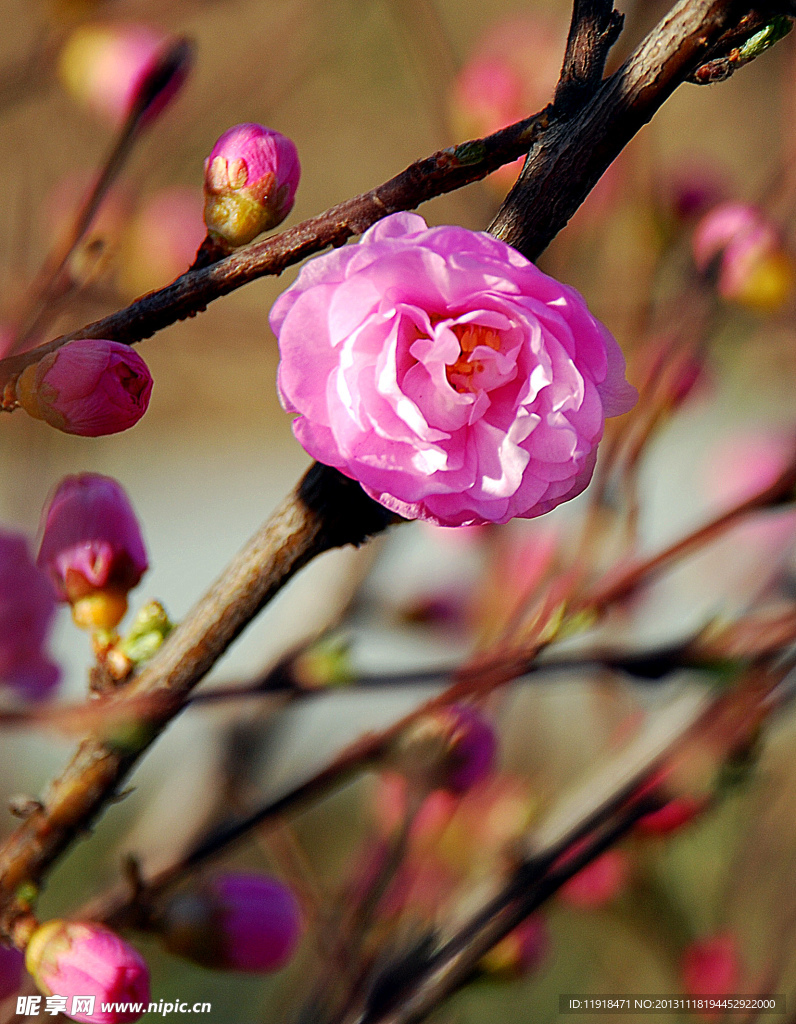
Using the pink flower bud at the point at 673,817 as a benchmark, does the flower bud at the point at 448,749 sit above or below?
above

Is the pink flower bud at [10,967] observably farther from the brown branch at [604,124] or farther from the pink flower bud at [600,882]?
the pink flower bud at [600,882]

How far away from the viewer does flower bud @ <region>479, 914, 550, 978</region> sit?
0.68 metres

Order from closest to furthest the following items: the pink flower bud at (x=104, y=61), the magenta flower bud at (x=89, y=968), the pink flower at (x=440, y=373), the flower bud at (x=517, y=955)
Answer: the pink flower at (x=440, y=373)
the magenta flower bud at (x=89, y=968)
the flower bud at (x=517, y=955)
the pink flower bud at (x=104, y=61)

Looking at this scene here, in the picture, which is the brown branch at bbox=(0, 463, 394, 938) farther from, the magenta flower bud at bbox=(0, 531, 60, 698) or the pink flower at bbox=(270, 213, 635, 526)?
the magenta flower bud at bbox=(0, 531, 60, 698)

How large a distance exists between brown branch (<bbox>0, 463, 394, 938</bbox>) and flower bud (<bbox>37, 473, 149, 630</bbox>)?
8 centimetres

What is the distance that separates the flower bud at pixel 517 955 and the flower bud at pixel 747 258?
1.89ft

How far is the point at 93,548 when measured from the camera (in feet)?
1.53

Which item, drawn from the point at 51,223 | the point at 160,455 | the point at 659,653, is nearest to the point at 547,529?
the point at 659,653

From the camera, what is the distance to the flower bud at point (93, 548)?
0.46 meters

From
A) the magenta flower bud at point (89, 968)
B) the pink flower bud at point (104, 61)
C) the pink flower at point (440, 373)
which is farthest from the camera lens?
the pink flower bud at point (104, 61)

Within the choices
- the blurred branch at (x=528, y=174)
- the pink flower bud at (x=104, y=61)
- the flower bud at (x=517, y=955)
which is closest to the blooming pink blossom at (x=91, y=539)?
the blurred branch at (x=528, y=174)

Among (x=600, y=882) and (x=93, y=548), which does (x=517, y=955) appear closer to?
(x=600, y=882)

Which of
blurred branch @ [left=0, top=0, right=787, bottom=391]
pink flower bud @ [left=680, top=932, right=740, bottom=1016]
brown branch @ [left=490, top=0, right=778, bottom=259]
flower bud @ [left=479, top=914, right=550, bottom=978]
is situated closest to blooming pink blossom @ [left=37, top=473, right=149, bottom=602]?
blurred branch @ [left=0, top=0, right=787, bottom=391]

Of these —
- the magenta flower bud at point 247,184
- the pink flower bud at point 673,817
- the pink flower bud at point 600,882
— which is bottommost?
the pink flower bud at point 600,882
